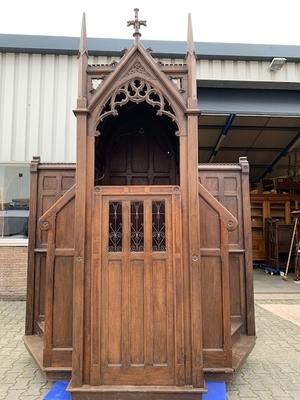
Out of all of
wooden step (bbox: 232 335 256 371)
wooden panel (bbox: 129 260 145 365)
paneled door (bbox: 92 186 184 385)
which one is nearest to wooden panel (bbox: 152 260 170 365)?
paneled door (bbox: 92 186 184 385)

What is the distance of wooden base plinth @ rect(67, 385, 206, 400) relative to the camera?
118 inches

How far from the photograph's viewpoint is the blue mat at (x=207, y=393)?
311 cm

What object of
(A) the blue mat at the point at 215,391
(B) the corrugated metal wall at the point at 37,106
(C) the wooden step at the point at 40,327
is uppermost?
(B) the corrugated metal wall at the point at 37,106

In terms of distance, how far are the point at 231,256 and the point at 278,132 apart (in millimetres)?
6939

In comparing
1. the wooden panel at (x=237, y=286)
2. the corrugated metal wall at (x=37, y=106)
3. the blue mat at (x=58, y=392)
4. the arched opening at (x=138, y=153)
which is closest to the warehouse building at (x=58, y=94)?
the corrugated metal wall at (x=37, y=106)

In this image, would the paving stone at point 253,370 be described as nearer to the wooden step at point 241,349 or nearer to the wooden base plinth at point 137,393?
the wooden step at point 241,349

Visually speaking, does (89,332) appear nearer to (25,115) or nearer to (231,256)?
(231,256)

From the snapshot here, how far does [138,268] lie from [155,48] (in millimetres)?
6481

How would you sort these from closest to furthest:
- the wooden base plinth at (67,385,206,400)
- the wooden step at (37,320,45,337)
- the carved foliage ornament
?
the wooden base plinth at (67,385,206,400) → the carved foliage ornament → the wooden step at (37,320,45,337)

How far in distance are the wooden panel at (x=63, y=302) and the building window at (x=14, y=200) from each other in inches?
182

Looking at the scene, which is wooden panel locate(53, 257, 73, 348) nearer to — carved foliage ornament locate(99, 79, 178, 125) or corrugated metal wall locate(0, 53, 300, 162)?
carved foliage ornament locate(99, 79, 178, 125)

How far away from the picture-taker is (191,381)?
3.08 metres

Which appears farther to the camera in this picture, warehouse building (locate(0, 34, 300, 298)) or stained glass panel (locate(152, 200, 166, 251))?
warehouse building (locate(0, 34, 300, 298))

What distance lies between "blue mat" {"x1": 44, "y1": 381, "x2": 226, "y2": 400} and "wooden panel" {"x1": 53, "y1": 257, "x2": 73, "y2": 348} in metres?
0.35
